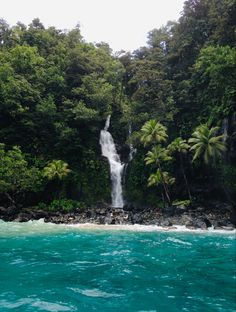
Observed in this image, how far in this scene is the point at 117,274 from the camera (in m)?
12.8

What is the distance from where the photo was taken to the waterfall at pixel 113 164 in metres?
42.4

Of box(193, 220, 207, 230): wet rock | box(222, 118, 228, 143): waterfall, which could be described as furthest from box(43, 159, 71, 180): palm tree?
box(222, 118, 228, 143): waterfall

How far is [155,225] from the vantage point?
31.2 metres

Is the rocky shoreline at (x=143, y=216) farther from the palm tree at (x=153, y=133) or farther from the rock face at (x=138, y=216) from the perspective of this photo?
the palm tree at (x=153, y=133)

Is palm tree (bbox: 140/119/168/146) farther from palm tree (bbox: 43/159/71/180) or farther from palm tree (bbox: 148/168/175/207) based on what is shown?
palm tree (bbox: 43/159/71/180)

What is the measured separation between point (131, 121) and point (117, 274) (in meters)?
34.3

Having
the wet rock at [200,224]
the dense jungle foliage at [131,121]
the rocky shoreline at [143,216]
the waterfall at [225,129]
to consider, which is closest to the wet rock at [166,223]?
the rocky shoreline at [143,216]

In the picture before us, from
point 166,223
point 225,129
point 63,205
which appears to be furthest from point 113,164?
point 166,223

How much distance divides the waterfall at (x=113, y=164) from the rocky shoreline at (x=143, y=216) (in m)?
2.91

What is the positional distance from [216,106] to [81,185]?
1969 cm

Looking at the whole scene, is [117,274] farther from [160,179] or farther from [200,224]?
[160,179]

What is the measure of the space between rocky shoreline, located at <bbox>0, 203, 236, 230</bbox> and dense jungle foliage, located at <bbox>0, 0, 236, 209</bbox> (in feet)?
7.88

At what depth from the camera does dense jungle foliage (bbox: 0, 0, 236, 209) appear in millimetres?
37781

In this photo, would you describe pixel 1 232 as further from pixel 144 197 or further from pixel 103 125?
pixel 103 125
